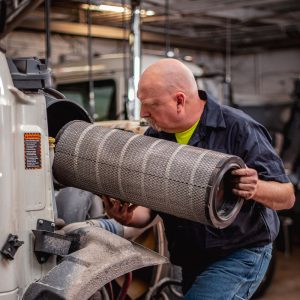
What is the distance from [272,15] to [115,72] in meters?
3.96

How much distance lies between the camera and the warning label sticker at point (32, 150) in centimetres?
227

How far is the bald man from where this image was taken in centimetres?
265

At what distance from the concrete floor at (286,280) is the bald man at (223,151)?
3.63m

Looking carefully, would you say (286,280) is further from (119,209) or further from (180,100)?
(180,100)

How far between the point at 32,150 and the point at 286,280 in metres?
5.28

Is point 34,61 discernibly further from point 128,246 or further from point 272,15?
point 272,15

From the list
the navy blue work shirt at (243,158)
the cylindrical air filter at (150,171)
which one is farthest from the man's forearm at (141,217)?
the cylindrical air filter at (150,171)

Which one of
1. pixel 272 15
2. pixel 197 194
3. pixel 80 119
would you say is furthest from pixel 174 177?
pixel 272 15

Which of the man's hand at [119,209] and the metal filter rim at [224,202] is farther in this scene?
the man's hand at [119,209]

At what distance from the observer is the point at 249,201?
2695mm

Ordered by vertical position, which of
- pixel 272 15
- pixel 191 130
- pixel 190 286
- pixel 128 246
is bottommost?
pixel 190 286

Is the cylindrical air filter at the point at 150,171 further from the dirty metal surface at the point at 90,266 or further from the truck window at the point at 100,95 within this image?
the truck window at the point at 100,95

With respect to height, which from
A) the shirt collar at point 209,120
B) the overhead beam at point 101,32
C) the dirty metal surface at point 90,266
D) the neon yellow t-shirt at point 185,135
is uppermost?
the overhead beam at point 101,32

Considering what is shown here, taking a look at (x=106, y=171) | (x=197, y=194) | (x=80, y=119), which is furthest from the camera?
(x=80, y=119)
